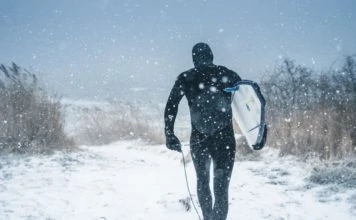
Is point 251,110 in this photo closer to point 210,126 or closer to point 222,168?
point 210,126

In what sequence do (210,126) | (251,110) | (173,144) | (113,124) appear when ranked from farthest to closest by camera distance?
(113,124), (251,110), (173,144), (210,126)

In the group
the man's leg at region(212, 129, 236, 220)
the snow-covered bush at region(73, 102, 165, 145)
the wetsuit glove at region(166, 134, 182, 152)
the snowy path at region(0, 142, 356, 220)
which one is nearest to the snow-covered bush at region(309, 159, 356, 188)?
the snowy path at region(0, 142, 356, 220)

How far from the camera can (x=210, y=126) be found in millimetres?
3490

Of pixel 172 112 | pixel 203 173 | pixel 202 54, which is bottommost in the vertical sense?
pixel 203 173

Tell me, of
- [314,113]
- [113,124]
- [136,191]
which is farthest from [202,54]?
[113,124]

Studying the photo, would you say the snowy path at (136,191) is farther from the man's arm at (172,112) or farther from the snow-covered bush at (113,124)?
the snow-covered bush at (113,124)

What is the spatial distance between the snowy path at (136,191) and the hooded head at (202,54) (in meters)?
1.93

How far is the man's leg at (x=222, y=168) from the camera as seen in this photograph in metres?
3.51

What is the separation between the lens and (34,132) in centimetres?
850

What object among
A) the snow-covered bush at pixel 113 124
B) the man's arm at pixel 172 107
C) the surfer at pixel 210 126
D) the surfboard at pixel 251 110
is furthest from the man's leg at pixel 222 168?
the snow-covered bush at pixel 113 124

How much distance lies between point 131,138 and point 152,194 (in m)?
8.74

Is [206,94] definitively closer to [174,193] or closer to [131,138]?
[174,193]

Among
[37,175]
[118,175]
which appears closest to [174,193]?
[118,175]

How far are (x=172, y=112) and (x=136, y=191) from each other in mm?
2636
